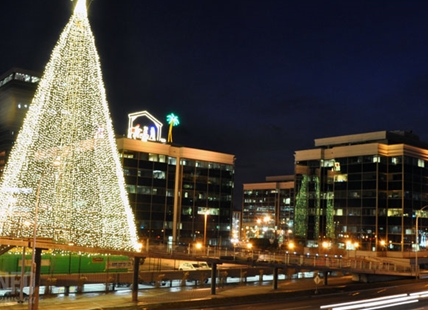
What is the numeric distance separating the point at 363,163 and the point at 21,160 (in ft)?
258

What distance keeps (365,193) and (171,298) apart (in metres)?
70.2

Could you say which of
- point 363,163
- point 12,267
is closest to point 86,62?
point 12,267

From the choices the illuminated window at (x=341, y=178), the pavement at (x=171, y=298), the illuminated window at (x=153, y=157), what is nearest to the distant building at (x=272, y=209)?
the illuminated window at (x=341, y=178)

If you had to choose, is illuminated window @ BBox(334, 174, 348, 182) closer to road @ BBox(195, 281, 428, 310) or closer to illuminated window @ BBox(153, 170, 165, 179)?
illuminated window @ BBox(153, 170, 165, 179)

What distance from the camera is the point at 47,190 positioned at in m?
36.7

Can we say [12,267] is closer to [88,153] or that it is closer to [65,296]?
[65,296]

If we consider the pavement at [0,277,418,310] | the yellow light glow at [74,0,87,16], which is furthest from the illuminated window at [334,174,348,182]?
the yellow light glow at [74,0,87,16]

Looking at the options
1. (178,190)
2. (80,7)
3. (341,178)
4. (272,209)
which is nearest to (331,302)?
(80,7)

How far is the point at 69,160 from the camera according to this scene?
36.9 metres

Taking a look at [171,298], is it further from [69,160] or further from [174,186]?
[174,186]

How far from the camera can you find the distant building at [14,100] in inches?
6462

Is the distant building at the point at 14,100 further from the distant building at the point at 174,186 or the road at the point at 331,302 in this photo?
the road at the point at 331,302

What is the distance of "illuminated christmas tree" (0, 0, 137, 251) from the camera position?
3522cm

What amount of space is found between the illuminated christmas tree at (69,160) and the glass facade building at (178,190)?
2081 inches
